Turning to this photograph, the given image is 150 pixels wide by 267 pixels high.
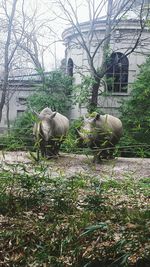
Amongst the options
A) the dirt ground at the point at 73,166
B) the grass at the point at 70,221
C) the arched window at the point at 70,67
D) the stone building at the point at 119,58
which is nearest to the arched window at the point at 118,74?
the stone building at the point at 119,58

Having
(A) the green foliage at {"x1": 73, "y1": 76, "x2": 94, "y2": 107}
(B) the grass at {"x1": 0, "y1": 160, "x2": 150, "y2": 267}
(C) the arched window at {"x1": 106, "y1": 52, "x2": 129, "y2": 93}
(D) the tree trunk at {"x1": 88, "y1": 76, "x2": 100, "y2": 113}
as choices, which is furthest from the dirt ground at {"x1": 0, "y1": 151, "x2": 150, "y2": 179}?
(C) the arched window at {"x1": 106, "y1": 52, "x2": 129, "y2": 93}

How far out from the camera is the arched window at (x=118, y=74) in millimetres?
19797

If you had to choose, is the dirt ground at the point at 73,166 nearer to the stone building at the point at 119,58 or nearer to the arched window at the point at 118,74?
the stone building at the point at 119,58

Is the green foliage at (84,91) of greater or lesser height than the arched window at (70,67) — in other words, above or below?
below

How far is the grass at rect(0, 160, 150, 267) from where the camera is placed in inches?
70.1

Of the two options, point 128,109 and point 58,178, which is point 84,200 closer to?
point 58,178

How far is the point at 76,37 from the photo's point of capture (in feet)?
69.6

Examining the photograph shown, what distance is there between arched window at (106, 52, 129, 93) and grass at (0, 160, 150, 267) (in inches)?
683

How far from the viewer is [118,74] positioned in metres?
20.3

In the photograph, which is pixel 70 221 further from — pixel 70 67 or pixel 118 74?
pixel 70 67

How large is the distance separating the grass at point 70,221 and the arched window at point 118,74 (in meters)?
17.4

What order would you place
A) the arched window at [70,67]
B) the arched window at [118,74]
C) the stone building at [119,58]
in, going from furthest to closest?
the arched window at [70,67] < the arched window at [118,74] < the stone building at [119,58]

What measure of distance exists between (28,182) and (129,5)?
1770cm

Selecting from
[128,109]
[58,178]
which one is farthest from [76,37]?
[58,178]
